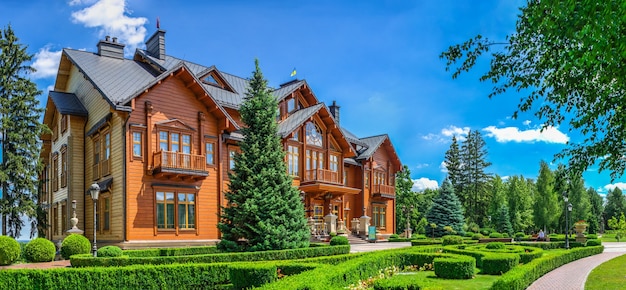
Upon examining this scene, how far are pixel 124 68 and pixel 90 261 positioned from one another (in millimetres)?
A: 14920

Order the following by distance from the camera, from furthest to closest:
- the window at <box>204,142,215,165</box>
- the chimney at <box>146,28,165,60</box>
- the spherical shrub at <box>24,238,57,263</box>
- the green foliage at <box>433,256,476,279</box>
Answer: the chimney at <box>146,28,165,60</box>
the window at <box>204,142,215,165</box>
the spherical shrub at <box>24,238,57,263</box>
the green foliage at <box>433,256,476,279</box>

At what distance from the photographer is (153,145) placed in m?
25.4

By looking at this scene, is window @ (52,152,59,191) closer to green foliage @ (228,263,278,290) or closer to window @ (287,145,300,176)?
window @ (287,145,300,176)

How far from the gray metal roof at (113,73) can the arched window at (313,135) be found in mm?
10915

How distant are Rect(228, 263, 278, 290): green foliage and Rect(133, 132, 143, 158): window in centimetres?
1375

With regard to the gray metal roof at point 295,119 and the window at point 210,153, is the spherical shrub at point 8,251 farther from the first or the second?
the gray metal roof at point 295,119

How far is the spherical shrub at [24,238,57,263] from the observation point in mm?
22000

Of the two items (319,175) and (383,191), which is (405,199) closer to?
(383,191)

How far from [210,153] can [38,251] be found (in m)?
9.92

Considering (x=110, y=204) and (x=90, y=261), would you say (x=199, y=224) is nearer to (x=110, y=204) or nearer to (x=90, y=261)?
(x=110, y=204)

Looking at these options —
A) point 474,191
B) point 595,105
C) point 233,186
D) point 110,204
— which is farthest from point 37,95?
point 474,191

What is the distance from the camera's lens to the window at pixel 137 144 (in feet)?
81.3

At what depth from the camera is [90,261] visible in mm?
17594

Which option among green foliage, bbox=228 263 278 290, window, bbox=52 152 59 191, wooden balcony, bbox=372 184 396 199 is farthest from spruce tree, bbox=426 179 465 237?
green foliage, bbox=228 263 278 290
